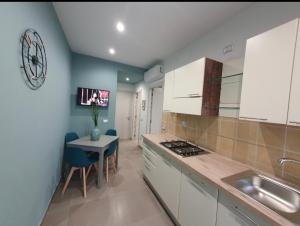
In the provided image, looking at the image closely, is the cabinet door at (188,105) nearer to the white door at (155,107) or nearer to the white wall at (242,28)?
the white wall at (242,28)

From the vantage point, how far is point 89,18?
72.5 inches

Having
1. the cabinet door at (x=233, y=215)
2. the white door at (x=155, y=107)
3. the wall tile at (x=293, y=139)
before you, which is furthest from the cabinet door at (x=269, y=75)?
the white door at (x=155, y=107)

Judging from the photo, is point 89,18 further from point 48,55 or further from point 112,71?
point 112,71

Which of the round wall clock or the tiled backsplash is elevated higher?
the round wall clock

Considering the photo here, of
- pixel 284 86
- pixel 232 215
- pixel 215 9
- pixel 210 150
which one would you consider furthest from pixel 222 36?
pixel 232 215

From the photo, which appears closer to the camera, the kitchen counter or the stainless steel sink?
the kitchen counter

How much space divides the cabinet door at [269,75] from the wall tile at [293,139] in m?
0.30

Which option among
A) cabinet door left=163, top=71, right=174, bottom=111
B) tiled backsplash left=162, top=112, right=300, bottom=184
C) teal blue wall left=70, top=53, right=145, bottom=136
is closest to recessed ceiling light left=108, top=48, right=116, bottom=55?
teal blue wall left=70, top=53, right=145, bottom=136

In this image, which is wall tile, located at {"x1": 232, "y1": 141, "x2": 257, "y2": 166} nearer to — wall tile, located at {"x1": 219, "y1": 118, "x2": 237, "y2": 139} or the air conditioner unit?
wall tile, located at {"x1": 219, "y1": 118, "x2": 237, "y2": 139}

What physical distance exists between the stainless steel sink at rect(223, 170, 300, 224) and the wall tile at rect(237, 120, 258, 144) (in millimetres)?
324

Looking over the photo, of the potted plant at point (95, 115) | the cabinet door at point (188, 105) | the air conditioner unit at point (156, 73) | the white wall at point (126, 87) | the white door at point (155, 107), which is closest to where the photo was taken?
the cabinet door at point (188, 105)

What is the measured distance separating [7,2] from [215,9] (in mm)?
1840

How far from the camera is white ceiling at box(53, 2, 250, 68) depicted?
5.09ft

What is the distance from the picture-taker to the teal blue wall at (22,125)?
2.86 feet
